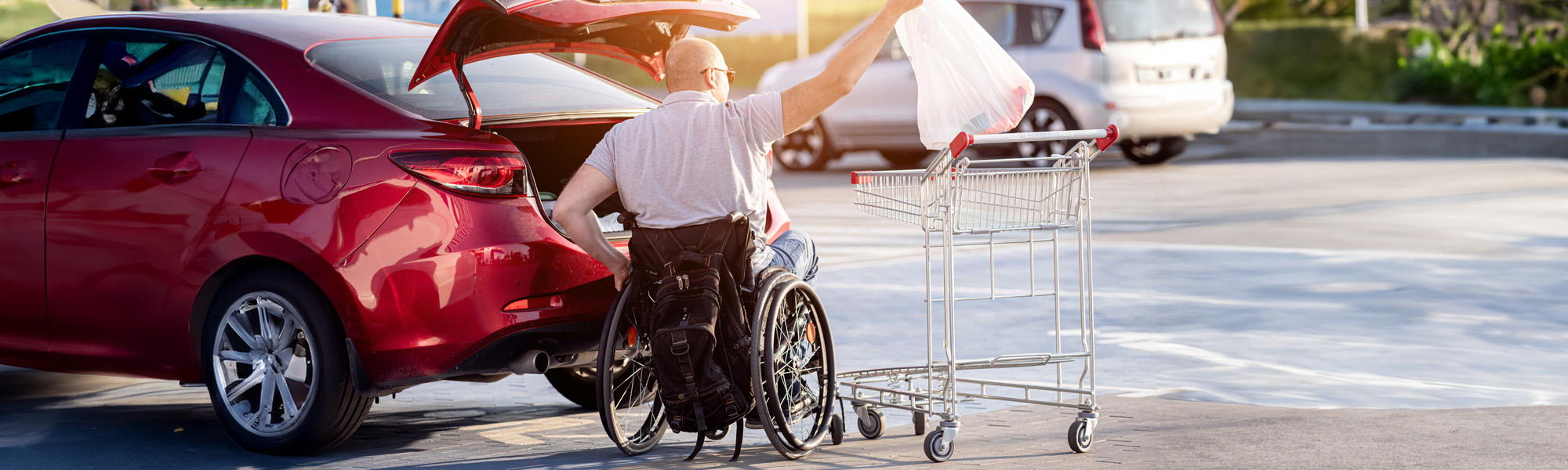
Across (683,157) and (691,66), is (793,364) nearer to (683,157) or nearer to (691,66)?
(683,157)

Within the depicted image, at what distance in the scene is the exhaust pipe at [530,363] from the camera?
5156mm

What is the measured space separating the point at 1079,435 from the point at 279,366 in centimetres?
240

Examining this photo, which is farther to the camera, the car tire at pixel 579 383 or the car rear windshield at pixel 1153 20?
the car rear windshield at pixel 1153 20

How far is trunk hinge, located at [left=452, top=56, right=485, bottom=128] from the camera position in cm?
523

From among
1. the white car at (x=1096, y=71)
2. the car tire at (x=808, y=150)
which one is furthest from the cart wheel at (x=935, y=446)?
the car tire at (x=808, y=150)

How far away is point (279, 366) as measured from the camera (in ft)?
17.3

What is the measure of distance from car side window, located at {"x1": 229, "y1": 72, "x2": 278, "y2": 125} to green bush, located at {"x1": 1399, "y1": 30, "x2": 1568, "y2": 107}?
68.0 feet

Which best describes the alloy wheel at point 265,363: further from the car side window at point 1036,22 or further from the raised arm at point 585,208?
the car side window at point 1036,22

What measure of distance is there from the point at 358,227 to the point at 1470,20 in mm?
24121

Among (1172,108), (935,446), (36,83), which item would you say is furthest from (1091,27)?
(36,83)

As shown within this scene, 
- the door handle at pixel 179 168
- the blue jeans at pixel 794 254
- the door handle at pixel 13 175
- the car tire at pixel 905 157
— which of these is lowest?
the car tire at pixel 905 157

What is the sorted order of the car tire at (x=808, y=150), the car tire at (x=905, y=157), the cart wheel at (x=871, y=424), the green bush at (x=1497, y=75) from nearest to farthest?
1. the cart wheel at (x=871, y=424)
2. the car tire at (x=808, y=150)
3. the car tire at (x=905, y=157)
4. the green bush at (x=1497, y=75)

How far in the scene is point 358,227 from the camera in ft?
16.4

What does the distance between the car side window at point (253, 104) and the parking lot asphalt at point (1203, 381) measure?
3.42 ft
